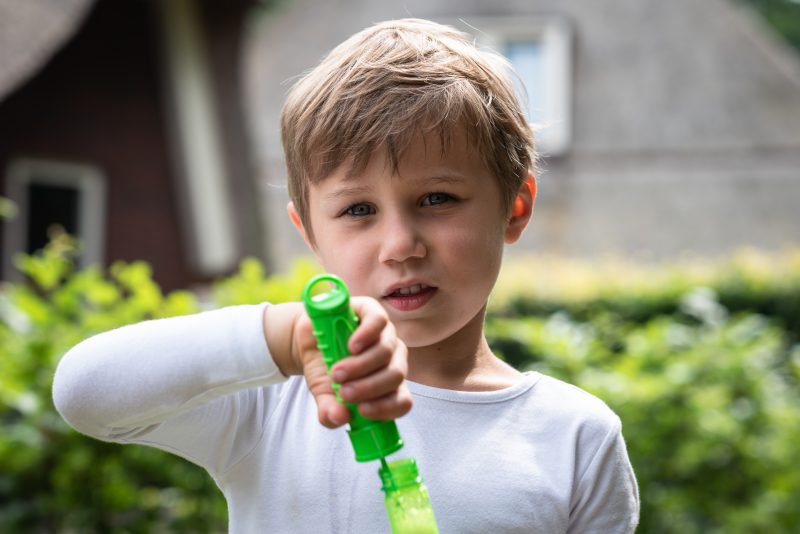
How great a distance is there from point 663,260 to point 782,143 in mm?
2967

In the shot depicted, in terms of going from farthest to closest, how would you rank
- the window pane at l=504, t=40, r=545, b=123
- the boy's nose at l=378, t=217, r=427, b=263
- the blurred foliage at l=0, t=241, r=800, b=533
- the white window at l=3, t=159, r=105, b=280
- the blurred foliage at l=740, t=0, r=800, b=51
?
the blurred foliage at l=740, t=0, r=800, b=51 < the window pane at l=504, t=40, r=545, b=123 < the white window at l=3, t=159, r=105, b=280 < the blurred foliage at l=0, t=241, r=800, b=533 < the boy's nose at l=378, t=217, r=427, b=263

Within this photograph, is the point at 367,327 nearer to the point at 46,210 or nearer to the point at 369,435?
the point at 369,435

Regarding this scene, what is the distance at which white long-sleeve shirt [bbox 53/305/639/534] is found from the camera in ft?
4.25

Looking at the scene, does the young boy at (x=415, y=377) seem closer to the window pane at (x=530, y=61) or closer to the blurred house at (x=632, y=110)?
the blurred house at (x=632, y=110)

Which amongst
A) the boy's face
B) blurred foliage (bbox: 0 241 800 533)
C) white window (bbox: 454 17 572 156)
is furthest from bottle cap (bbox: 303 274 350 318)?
white window (bbox: 454 17 572 156)

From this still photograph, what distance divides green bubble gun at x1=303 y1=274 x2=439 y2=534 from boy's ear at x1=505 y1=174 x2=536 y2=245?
587 mm

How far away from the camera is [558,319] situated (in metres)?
3.88

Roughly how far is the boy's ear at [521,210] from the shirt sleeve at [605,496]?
342mm

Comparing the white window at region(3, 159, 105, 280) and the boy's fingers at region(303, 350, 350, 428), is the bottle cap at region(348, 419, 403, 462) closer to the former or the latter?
the boy's fingers at region(303, 350, 350, 428)

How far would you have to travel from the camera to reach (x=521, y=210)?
5.33ft

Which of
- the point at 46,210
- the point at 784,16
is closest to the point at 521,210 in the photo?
the point at 46,210

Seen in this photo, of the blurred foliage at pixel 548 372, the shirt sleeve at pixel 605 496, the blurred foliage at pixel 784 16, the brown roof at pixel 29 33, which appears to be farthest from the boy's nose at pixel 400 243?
the blurred foliage at pixel 784 16

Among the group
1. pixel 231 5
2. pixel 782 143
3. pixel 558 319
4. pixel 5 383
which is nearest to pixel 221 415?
pixel 5 383

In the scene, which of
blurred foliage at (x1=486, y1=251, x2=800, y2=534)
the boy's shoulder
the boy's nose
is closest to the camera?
the boy's nose
